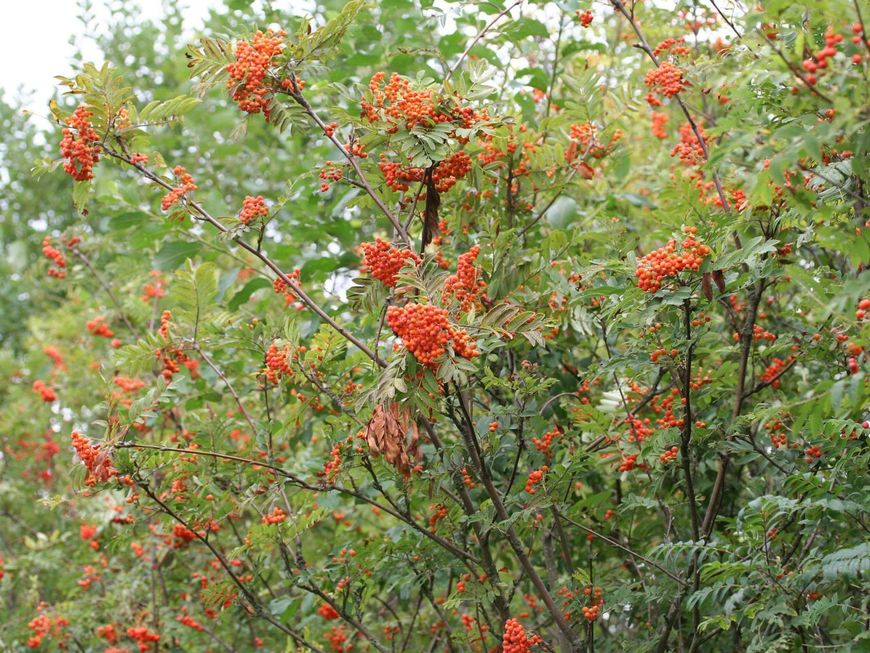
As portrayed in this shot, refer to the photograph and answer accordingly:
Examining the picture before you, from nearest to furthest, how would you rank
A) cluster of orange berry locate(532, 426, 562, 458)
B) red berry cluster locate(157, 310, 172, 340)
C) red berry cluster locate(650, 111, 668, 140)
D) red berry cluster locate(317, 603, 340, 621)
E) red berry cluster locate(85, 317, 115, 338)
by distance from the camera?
1. cluster of orange berry locate(532, 426, 562, 458)
2. red berry cluster locate(157, 310, 172, 340)
3. red berry cluster locate(317, 603, 340, 621)
4. red berry cluster locate(650, 111, 668, 140)
5. red berry cluster locate(85, 317, 115, 338)

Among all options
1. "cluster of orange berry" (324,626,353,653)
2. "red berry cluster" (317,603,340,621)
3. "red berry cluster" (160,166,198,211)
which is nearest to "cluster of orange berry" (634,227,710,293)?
"red berry cluster" (160,166,198,211)

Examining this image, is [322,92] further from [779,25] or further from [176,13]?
[176,13]

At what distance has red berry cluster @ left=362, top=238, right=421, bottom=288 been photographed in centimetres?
282

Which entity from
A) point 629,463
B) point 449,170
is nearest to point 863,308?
point 629,463

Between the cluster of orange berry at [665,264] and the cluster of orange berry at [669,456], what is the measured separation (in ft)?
2.41

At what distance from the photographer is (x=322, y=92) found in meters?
4.16

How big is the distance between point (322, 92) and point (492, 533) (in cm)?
202

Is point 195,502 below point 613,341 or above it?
below

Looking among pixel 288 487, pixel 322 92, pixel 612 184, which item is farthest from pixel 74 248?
pixel 612 184

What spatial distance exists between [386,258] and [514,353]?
3.41 feet

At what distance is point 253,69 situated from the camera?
293 cm

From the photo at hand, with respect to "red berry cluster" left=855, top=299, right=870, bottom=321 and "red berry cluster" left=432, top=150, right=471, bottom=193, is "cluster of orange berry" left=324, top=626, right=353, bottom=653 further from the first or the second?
"red berry cluster" left=855, top=299, right=870, bottom=321

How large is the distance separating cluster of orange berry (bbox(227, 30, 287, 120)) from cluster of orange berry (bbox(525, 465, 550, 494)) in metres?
1.46

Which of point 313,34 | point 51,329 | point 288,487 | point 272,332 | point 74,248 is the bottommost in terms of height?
point 288,487
